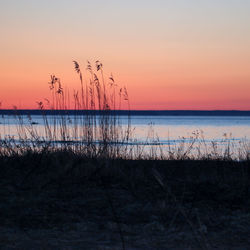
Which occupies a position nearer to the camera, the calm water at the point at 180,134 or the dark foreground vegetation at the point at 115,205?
the dark foreground vegetation at the point at 115,205

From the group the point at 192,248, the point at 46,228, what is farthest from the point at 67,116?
the point at 192,248

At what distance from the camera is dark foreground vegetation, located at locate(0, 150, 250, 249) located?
3725 mm

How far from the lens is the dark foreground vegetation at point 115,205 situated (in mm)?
3725

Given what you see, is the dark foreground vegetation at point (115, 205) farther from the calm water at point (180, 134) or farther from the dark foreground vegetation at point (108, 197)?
the calm water at point (180, 134)

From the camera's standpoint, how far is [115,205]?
193 inches

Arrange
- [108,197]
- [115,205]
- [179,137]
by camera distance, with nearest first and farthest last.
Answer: [108,197] < [115,205] < [179,137]

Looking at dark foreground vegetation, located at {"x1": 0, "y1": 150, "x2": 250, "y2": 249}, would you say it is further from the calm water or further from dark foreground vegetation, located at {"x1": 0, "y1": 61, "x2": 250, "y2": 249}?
the calm water

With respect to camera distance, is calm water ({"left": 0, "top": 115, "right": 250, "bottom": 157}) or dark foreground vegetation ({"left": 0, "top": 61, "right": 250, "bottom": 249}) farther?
calm water ({"left": 0, "top": 115, "right": 250, "bottom": 157})

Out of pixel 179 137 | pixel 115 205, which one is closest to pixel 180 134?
pixel 179 137

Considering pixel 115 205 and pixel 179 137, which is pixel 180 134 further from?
pixel 115 205

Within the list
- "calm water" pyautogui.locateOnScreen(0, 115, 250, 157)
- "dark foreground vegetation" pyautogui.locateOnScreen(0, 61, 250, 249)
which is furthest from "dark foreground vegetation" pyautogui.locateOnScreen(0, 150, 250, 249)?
"calm water" pyautogui.locateOnScreen(0, 115, 250, 157)

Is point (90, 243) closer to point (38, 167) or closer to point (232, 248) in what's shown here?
point (232, 248)

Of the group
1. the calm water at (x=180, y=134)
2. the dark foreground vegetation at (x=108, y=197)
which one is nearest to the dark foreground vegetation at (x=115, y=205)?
the dark foreground vegetation at (x=108, y=197)

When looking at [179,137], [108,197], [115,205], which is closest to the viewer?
[108,197]
